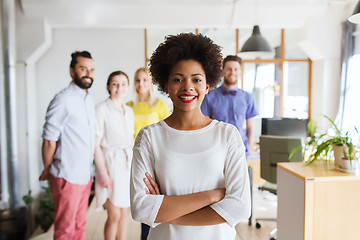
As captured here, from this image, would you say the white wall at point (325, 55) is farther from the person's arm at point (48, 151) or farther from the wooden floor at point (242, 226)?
the person's arm at point (48, 151)

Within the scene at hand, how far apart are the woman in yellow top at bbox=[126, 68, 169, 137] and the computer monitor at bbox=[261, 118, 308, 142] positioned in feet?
6.56

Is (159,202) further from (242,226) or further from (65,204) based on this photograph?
(242,226)

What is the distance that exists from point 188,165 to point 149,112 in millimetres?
1560

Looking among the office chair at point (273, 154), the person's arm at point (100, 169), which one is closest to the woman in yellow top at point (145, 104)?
the person's arm at point (100, 169)

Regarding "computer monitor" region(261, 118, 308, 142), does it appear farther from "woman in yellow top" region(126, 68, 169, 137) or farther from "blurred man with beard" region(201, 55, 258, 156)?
"woman in yellow top" region(126, 68, 169, 137)

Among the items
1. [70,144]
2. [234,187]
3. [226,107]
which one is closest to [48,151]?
[70,144]

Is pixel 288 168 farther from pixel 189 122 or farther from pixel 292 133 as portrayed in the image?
pixel 292 133

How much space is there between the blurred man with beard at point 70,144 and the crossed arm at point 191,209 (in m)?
1.52

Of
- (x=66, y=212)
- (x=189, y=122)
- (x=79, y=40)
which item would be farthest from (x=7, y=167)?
(x=189, y=122)

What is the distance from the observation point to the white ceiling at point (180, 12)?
17.5 feet

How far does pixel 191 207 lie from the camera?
1.07 m

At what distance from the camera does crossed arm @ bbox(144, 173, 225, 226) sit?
3.51ft

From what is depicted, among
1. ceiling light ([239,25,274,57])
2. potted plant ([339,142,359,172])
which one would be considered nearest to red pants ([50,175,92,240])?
potted plant ([339,142,359,172])

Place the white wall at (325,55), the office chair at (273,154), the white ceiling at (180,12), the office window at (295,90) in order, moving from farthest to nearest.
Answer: the office window at (295,90) → the white wall at (325,55) → the white ceiling at (180,12) → the office chair at (273,154)
